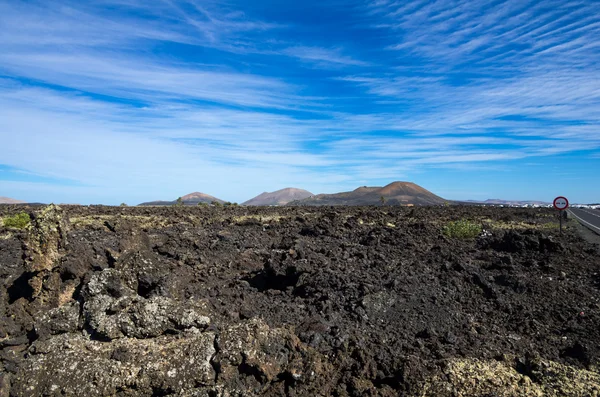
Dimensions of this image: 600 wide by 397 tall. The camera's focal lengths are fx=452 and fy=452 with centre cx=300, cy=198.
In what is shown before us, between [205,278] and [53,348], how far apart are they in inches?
144

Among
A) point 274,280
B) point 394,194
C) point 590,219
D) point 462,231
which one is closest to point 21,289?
point 274,280

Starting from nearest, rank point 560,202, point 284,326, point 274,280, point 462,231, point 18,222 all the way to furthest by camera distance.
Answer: point 284,326 < point 274,280 < point 462,231 < point 18,222 < point 560,202

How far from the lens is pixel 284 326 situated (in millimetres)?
6789

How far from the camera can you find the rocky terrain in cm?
565

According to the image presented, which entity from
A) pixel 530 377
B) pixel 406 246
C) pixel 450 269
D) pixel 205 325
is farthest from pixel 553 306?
pixel 205 325

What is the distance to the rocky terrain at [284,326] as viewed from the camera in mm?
5652

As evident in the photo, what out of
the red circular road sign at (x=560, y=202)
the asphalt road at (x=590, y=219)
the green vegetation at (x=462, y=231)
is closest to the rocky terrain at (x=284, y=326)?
the green vegetation at (x=462, y=231)

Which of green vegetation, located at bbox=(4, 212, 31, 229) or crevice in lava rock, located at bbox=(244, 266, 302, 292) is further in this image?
green vegetation, located at bbox=(4, 212, 31, 229)

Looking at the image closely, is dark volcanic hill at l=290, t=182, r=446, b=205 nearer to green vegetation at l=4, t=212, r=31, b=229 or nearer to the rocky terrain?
green vegetation at l=4, t=212, r=31, b=229

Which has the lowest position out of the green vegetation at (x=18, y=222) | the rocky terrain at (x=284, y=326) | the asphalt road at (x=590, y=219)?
the rocky terrain at (x=284, y=326)

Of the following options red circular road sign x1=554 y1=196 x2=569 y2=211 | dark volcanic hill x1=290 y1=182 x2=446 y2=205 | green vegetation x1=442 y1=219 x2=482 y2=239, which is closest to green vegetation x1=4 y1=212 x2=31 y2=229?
green vegetation x1=442 y1=219 x2=482 y2=239

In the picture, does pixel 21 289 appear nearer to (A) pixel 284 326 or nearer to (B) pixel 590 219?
(A) pixel 284 326

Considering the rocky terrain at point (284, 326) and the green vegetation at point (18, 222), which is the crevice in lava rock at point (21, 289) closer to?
the rocky terrain at point (284, 326)

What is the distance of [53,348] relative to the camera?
607cm
